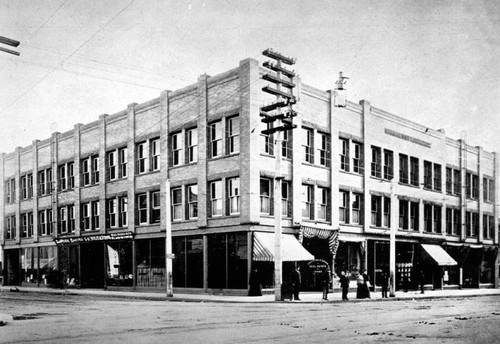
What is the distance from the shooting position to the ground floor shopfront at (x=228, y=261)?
101 ft

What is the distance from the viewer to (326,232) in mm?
34031

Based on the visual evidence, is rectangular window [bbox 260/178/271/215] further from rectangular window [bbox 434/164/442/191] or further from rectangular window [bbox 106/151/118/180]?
rectangular window [bbox 434/164/442/191]

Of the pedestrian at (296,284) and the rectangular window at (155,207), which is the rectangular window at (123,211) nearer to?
the rectangular window at (155,207)

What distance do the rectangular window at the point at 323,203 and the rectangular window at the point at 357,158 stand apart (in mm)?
3339

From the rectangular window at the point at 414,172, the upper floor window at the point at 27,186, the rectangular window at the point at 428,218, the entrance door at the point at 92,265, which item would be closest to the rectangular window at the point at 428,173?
the rectangular window at the point at 414,172

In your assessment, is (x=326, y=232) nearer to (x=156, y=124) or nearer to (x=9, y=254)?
(x=156, y=124)

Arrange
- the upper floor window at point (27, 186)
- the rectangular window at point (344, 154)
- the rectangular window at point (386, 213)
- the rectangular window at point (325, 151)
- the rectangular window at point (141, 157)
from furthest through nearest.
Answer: the upper floor window at point (27, 186), the rectangular window at point (386, 213), the rectangular window at point (141, 157), the rectangular window at point (344, 154), the rectangular window at point (325, 151)

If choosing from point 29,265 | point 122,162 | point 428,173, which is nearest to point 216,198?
point 122,162

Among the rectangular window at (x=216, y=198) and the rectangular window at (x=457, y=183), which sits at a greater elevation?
the rectangular window at (x=457, y=183)

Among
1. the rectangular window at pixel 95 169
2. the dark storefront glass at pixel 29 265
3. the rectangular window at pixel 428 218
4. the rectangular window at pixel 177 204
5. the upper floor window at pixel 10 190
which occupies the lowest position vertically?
the dark storefront glass at pixel 29 265

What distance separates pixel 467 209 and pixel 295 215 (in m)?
21.8

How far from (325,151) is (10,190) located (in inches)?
1249

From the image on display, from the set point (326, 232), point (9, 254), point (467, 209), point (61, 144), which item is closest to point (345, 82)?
point (326, 232)

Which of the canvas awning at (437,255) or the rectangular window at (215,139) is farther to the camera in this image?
the canvas awning at (437,255)
